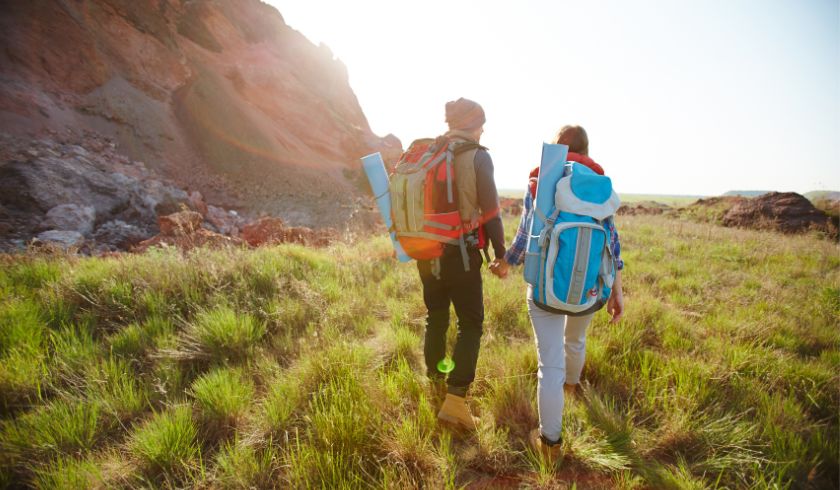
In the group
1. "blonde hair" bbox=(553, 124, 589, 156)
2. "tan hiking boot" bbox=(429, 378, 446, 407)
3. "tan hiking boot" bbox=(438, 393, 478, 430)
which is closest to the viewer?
"blonde hair" bbox=(553, 124, 589, 156)

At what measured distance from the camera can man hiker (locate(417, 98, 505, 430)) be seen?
2.03 m

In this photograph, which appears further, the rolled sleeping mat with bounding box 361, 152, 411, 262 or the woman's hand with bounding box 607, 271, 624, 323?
the rolled sleeping mat with bounding box 361, 152, 411, 262

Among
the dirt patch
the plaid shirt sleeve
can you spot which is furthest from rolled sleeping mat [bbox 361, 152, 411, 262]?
the dirt patch

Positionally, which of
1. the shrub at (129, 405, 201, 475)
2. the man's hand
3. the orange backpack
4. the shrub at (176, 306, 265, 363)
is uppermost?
the orange backpack

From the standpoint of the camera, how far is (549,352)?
1765mm

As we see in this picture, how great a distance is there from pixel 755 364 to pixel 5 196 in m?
13.4

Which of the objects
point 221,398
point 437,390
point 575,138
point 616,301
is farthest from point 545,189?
point 221,398

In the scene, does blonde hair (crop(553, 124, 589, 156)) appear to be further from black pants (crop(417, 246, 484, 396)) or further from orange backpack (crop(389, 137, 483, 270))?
black pants (crop(417, 246, 484, 396))

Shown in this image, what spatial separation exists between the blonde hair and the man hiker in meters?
0.46

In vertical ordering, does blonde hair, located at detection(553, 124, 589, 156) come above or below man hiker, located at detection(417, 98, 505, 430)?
above

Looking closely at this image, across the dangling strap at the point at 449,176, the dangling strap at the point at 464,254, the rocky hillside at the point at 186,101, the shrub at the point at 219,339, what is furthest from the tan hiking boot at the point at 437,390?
the rocky hillside at the point at 186,101

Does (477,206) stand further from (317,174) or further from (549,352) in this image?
(317,174)

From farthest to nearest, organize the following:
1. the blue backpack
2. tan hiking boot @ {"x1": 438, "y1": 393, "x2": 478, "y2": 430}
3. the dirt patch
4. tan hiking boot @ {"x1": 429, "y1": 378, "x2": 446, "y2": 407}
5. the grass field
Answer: the dirt patch, tan hiking boot @ {"x1": 429, "y1": 378, "x2": 446, "y2": 407}, tan hiking boot @ {"x1": 438, "y1": 393, "x2": 478, "y2": 430}, the grass field, the blue backpack

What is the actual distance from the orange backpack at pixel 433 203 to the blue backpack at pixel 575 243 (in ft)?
1.67
